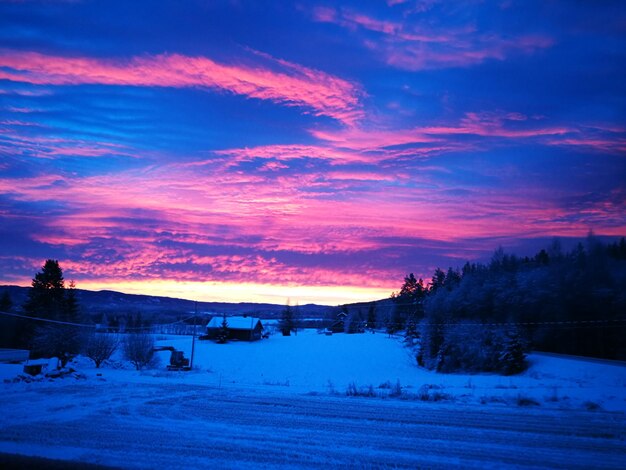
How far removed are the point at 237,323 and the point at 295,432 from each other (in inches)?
3507

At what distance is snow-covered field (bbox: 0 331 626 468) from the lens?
31.9ft

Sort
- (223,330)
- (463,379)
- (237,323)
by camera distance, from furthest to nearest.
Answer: (237,323)
(223,330)
(463,379)

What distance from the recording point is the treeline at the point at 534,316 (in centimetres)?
4118

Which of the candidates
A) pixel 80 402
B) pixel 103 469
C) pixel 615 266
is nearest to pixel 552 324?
pixel 615 266

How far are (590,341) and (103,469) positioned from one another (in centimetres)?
4803

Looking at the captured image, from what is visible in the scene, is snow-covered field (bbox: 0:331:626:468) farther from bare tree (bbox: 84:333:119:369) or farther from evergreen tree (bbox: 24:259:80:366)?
evergreen tree (bbox: 24:259:80:366)

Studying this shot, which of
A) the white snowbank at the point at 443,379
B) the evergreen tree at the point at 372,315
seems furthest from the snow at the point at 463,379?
the evergreen tree at the point at 372,315

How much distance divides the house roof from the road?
7954cm

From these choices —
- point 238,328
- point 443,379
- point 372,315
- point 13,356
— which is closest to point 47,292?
point 13,356

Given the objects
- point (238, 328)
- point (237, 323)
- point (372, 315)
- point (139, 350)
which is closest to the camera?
point (139, 350)

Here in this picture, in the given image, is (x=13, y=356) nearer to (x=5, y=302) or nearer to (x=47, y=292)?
(x=47, y=292)

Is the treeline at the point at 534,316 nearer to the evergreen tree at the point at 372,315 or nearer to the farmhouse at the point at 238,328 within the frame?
the farmhouse at the point at 238,328

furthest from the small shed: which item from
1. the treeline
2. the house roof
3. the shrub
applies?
the house roof

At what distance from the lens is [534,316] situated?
4894 centimetres
